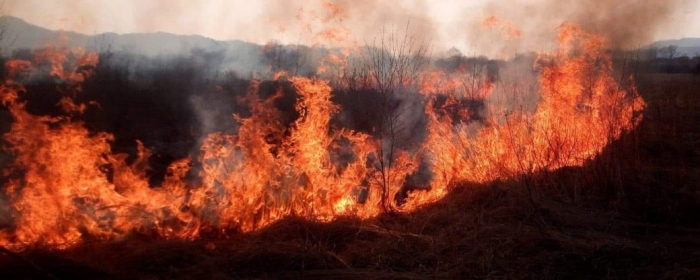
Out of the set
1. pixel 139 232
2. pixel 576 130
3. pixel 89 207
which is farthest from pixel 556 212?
pixel 89 207

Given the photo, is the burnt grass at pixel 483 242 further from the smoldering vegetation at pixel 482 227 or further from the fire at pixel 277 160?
the fire at pixel 277 160

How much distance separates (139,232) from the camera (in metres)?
5.77

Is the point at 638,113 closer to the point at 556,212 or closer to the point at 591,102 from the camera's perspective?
the point at 591,102

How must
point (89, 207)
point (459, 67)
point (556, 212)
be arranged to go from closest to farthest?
point (89, 207)
point (556, 212)
point (459, 67)

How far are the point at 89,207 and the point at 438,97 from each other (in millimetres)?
9129

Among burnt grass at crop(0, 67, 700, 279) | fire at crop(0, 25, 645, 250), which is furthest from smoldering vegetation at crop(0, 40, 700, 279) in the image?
fire at crop(0, 25, 645, 250)

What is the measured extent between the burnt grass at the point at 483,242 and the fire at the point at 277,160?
1.15 ft

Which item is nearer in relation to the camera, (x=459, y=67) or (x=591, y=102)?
(x=591, y=102)

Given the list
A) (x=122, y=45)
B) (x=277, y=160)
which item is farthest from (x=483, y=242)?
(x=122, y=45)

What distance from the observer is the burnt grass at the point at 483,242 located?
4.89 m

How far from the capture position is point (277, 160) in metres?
6.91

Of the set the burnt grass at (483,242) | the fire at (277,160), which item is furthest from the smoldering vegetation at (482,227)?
the fire at (277,160)

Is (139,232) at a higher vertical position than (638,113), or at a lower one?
lower

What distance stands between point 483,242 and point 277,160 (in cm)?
301
